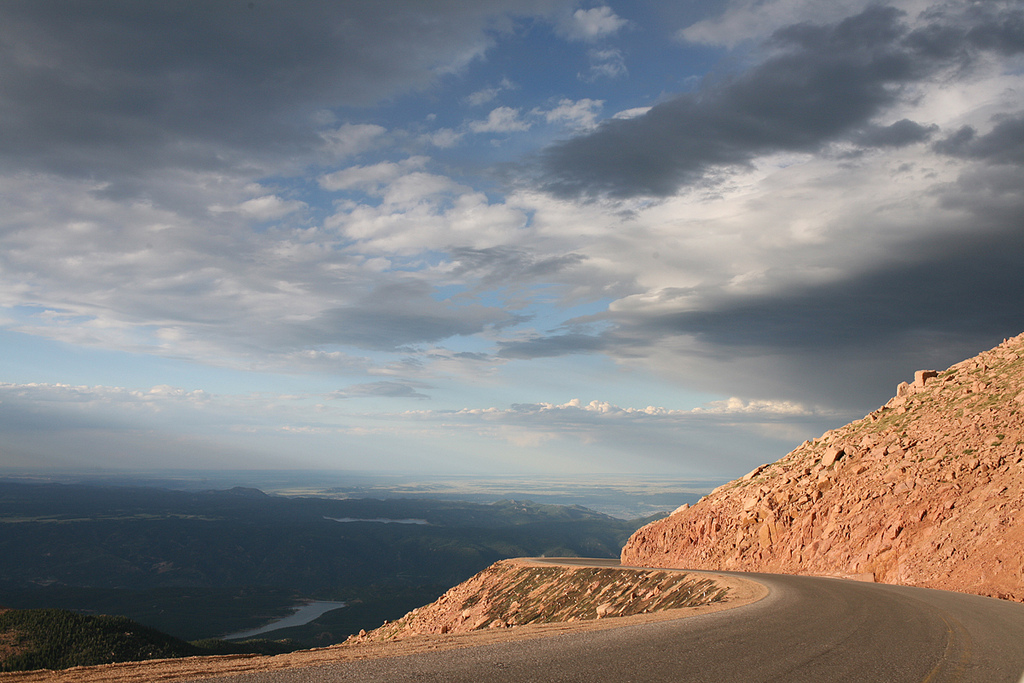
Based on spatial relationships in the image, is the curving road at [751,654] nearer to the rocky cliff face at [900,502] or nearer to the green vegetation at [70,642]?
the rocky cliff face at [900,502]

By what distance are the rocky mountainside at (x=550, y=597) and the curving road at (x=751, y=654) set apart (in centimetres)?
934

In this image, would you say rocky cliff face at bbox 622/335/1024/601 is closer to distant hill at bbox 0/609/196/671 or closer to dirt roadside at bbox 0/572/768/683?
dirt roadside at bbox 0/572/768/683

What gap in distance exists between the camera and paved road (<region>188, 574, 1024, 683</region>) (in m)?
10.0

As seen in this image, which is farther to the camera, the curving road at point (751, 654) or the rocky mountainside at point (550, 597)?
the rocky mountainside at point (550, 597)

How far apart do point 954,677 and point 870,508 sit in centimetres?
3063

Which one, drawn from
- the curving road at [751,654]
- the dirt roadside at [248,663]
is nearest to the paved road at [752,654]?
the curving road at [751,654]

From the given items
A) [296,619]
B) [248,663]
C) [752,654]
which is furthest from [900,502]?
[296,619]

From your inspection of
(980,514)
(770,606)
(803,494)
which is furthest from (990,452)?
(770,606)

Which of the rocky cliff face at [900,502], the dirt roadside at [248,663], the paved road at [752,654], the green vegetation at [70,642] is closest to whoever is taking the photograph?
the paved road at [752,654]

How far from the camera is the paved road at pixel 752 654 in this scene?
1001 centimetres

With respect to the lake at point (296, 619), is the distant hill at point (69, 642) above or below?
above

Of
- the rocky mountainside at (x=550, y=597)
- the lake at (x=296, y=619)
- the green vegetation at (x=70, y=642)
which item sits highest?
the rocky mountainside at (x=550, y=597)

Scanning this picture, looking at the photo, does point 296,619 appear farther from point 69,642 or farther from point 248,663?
point 248,663

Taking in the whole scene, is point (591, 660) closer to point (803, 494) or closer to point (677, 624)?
point (677, 624)
